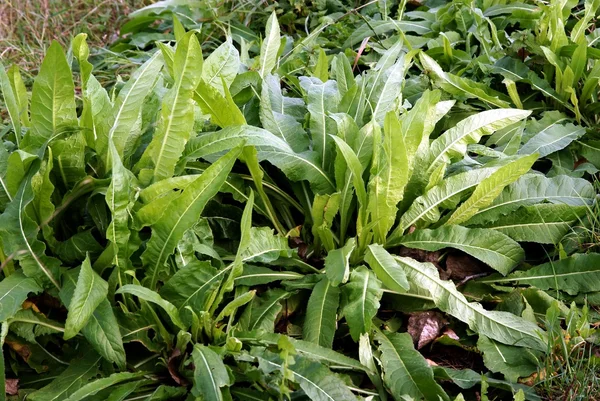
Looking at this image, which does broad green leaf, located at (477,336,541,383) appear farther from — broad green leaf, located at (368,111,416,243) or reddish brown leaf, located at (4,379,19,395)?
reddish brown leaf, located at (4,379,19,395)

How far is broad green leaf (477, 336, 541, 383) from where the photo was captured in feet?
6.53

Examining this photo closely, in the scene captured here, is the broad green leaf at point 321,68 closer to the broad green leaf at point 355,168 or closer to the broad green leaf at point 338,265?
the broad green leaf at point 355,168

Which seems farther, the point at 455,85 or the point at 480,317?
the point at 455,85

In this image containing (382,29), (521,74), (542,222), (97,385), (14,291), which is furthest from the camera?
(382,29)

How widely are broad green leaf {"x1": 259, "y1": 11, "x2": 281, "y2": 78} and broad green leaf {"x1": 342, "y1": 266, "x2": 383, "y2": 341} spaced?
113cm

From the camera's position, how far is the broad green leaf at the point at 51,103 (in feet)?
6.88

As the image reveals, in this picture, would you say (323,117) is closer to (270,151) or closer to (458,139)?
(270,151)

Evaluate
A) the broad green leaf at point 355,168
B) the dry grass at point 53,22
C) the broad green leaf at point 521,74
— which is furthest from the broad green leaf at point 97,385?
the dry grass at point 53,22

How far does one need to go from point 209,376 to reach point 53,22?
11.7 ft

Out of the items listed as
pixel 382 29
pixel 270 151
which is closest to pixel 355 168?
pixel 270 151

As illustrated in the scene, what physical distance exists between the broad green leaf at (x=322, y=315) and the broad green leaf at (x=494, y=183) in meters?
0.56

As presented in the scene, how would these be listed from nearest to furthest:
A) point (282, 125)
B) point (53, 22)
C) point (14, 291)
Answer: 1. point (14, 291)
2. point (282, 125)
3. point (53, 22)

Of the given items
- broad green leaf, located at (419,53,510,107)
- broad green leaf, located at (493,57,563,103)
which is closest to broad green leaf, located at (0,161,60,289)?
broad green leaf, located at (419,53,510,107)

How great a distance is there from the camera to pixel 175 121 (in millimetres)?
2123
